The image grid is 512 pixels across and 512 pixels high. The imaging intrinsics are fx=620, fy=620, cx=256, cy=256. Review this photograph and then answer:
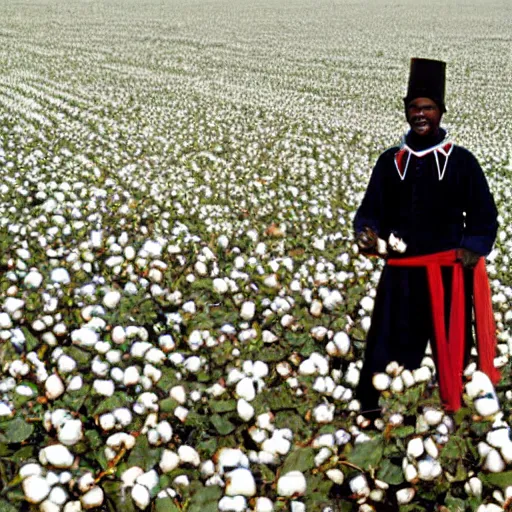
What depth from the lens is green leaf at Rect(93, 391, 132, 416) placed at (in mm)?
3482

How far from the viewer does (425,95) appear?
3475mm

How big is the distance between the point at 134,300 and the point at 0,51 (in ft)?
86.5

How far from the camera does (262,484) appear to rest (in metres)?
3.00

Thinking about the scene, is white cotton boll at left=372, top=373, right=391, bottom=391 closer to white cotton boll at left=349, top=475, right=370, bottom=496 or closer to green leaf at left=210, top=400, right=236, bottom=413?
white cotton boll at left=349, top=475, right=370, bottom=496

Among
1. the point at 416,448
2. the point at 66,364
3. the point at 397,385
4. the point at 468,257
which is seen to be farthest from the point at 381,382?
the point at 66,364

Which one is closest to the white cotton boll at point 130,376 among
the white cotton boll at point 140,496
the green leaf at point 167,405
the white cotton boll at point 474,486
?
the green leaf at point 167,405

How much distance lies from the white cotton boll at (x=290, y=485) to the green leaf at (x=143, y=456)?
702 mm

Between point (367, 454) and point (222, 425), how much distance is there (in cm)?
82

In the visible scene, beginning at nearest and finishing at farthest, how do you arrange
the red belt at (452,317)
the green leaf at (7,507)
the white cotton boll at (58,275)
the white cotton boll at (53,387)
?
the green leaf at (7,507) < the white cotton boll at (53,387) < the red belt at (452,317) < the white cotton boll at (58,275)

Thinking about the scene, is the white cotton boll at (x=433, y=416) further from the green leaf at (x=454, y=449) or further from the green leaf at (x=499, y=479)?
the green leaf at (x=499, y=479)

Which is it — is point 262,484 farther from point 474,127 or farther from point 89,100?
point 89,100

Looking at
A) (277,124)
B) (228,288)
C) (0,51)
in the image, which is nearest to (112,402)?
(228,288)

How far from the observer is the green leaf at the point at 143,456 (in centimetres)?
314

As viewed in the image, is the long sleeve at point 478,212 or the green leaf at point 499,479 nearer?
the green leaf at point 499,479
